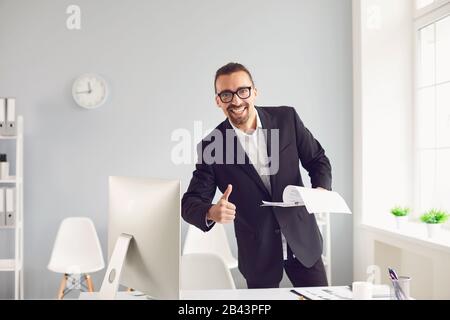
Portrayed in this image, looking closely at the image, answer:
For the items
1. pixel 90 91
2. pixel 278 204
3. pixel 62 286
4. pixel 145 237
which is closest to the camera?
pixel 145 237

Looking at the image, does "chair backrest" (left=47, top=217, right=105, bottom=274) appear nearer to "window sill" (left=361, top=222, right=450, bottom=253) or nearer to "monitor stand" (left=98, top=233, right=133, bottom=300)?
"monitor stand" (left=98, top=233, right=133, bottom=300)

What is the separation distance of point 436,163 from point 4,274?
10.7 feet

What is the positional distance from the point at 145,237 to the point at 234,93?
5.01 feet

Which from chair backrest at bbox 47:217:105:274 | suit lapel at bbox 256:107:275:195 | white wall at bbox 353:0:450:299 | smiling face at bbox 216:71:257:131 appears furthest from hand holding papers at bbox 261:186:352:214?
chair backrest at bbox 47:217:105:274

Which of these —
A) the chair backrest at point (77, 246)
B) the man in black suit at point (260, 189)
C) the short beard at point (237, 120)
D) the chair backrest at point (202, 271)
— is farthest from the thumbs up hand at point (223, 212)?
the chair backrest at point (77, 246)

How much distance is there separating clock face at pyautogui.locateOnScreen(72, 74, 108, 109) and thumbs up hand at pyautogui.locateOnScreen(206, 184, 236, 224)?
141cm

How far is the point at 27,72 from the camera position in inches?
144

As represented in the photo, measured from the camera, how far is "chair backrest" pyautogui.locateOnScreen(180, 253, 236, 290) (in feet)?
7.93

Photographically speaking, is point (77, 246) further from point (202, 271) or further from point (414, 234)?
point (414, 234)

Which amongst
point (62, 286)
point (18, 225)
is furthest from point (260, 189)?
point (18, 225)

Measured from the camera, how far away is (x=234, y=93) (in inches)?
118

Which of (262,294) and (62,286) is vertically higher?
(262,294)

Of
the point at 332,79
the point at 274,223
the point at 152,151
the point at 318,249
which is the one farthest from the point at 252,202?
the point at 332,79

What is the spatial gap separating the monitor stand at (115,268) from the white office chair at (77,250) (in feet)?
6.05
